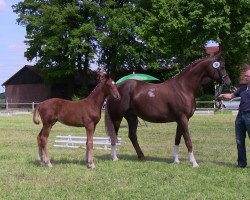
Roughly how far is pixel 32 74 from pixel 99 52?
1509 cm

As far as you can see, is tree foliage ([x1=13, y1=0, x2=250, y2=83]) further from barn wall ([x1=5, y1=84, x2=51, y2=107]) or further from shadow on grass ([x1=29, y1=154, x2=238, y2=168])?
shadow on grass ([x1=29, y1=154, x2=238, y2=168])

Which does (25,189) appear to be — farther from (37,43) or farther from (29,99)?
(29,99)

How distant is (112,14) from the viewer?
2029 inches

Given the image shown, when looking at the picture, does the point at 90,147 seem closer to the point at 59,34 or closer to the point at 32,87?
the point at 59,34

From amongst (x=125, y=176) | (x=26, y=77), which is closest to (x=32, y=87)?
(x=26, y=77)

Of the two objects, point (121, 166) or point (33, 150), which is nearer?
point (121, 166)

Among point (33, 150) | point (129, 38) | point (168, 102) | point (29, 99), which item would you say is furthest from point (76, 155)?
point (29, 99)

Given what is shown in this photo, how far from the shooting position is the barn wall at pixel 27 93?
6312 cm

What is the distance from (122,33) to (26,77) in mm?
21891

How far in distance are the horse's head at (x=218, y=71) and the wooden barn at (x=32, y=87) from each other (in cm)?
4818

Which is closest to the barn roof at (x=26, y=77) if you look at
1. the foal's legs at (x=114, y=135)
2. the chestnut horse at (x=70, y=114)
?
the foal's legs at (x=114, y=135)

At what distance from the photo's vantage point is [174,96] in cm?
1079

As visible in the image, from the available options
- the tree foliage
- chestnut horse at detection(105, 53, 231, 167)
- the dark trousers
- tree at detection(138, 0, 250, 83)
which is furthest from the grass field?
the tree foliage

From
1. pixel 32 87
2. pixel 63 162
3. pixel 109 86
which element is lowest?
pixel 63 162
